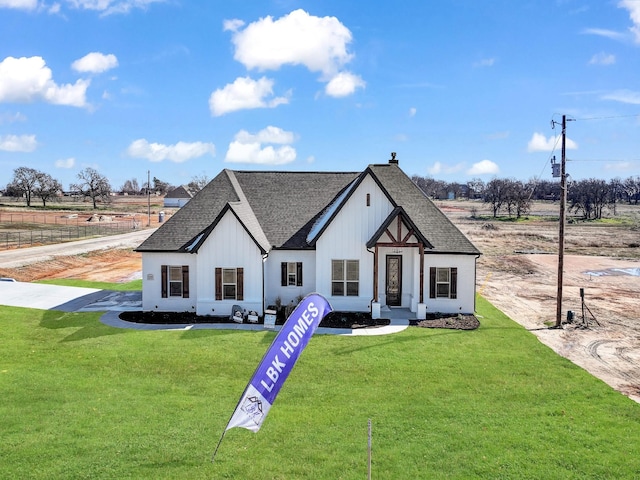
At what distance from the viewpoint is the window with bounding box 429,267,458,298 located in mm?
24141

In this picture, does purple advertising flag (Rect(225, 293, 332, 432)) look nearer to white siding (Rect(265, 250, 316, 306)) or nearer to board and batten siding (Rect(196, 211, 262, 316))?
board and batten siding (Rect(196, 211, 262, 316))

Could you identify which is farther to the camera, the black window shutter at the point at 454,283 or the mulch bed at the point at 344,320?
the black window shutter at the point at 454,283

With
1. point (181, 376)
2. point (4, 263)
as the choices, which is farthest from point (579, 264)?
point (4, 263)

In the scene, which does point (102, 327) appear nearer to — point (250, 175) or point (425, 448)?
point (250, 175)

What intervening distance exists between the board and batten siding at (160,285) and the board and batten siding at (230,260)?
2.53 ft

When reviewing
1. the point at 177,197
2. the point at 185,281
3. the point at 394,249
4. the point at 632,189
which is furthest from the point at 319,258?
the point at 632,189

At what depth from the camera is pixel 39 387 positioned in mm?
13734

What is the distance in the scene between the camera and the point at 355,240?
24.1m

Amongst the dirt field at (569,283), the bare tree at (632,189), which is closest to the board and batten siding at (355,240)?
the dirt field at (569,283)

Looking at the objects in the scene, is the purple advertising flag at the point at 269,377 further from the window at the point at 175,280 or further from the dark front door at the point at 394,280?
the dark front door at the point at 394,280

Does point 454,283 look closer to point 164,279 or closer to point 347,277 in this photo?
point 347,277

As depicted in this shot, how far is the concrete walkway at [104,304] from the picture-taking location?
69.2 ft

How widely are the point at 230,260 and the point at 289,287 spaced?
358 cm

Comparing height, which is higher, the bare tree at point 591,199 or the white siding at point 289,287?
the bare tree at point 591,199
